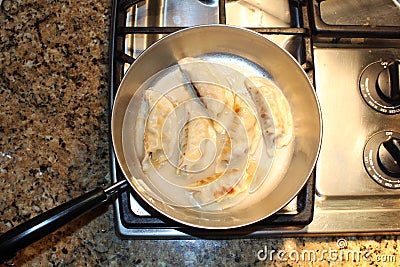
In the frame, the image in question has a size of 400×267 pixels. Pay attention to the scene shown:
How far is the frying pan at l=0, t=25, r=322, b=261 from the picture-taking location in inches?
26.0

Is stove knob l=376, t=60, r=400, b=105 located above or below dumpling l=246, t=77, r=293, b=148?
above

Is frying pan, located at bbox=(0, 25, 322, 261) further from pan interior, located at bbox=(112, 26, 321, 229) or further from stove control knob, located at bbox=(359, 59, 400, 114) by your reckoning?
stove control knob, located at bbox=(359, 59, 400, 114)

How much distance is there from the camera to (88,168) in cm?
71

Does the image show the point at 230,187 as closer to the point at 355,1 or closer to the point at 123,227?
the point at 123,227

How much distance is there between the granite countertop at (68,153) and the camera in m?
0.69

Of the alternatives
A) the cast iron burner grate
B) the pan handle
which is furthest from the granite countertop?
the pan handle

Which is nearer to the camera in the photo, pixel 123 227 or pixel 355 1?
pixel 123 227

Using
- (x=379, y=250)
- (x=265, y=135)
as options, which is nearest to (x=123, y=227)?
(x=265, y=135)

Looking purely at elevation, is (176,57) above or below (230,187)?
above

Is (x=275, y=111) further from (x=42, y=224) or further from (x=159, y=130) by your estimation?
(x=42, y=224)

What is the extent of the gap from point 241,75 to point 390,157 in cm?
26

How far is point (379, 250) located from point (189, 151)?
0.31m

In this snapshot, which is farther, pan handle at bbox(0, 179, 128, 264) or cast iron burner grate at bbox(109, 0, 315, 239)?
cast iron burner grate at bbox(109, 0, 315, 239)

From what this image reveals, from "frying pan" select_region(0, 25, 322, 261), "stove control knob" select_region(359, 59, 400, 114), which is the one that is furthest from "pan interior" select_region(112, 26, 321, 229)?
"stove control knob" select_region(359, 59, 400, 114)
